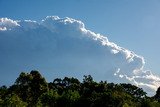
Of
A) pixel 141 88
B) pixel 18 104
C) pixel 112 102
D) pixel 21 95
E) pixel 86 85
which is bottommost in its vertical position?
pixel 18 104

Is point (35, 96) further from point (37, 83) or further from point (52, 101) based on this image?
point (52, 101)

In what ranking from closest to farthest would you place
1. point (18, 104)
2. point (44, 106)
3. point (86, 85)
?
point (18, 104), point (44, 106), point (86, 85)

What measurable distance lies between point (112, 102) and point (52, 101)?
48.1 ft

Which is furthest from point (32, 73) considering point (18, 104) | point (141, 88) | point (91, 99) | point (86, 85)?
point (141, 88)

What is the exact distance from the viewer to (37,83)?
104m

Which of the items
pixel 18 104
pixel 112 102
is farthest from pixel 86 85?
pixel 18 104

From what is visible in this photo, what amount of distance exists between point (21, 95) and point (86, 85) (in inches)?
730

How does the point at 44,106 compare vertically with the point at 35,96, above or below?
below

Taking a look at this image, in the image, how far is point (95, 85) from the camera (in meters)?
105

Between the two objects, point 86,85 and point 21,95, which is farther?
point 86,85

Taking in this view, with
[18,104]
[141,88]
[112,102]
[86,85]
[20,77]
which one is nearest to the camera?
[18,104]

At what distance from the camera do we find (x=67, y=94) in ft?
296

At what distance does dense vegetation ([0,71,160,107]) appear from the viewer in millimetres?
82637

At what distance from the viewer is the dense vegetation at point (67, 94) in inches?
3253
